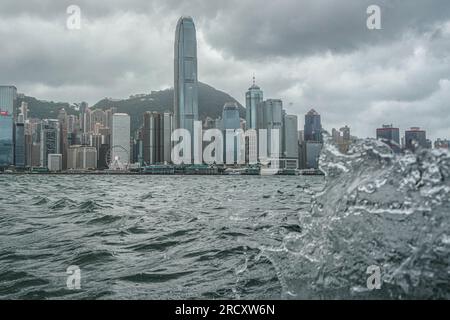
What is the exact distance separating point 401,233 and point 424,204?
0.50m

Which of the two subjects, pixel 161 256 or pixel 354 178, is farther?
pixel 161 256

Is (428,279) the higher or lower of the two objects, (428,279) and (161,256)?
the higher

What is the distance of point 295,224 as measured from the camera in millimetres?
13734

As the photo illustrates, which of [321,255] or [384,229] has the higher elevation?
[384,229]

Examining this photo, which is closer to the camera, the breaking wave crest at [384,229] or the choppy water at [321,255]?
the breaking wave crest at [384,229]

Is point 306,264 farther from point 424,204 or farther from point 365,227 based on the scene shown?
point 424,204

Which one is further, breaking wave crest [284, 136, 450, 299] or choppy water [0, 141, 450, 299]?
choppy water [0, 141, 450, 299]

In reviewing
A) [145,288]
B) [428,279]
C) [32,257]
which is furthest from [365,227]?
[32,257]

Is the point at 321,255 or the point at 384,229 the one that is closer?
the point at 384,229

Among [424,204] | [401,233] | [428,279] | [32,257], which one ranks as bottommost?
[32,257]

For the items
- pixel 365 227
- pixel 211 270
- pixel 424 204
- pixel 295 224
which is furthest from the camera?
pixel 295 224

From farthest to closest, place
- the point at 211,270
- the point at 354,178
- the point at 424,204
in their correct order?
the point at 211,270 → the point at 354,178 → the point at 424,204
